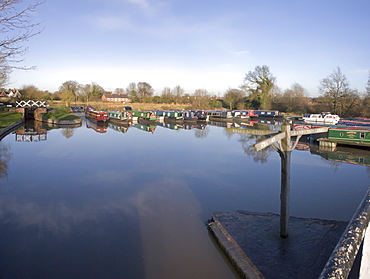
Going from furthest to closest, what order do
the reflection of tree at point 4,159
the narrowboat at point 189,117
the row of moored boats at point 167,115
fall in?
the narrowboat at point 189,117, the row of moored boats at point 167,115, the reflection of tree at point 4,159

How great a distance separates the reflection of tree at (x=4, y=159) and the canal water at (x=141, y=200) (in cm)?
9

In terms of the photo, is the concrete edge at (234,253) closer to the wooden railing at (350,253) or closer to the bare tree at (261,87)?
the wooden railing at (350,253)

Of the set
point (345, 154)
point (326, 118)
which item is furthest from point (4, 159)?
point (326, 118)

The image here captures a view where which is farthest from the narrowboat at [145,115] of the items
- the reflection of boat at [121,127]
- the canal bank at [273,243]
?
the canal bank at [273,243]

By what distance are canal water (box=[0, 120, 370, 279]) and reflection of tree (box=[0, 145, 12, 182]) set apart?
0.28 ft

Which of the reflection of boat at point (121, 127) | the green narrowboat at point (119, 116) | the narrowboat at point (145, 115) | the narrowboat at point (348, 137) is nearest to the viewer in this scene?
the narrowboat at point (348, 137)

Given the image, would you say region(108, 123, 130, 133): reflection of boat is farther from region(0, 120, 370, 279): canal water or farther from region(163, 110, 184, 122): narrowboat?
region(0, 120, 370, 279): canal water

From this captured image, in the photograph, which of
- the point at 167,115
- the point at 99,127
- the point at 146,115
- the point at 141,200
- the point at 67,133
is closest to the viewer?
the point at 141,200

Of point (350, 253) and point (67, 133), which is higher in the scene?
point (350, 253)

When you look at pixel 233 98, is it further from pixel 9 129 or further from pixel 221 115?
pixel 9 129

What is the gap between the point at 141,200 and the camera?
770cm

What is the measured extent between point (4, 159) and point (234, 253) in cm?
1160

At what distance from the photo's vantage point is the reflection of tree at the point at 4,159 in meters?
10.2

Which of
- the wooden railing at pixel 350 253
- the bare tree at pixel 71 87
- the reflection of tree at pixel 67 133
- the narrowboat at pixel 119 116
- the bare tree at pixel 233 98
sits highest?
the bare tree at pixel 71 87
